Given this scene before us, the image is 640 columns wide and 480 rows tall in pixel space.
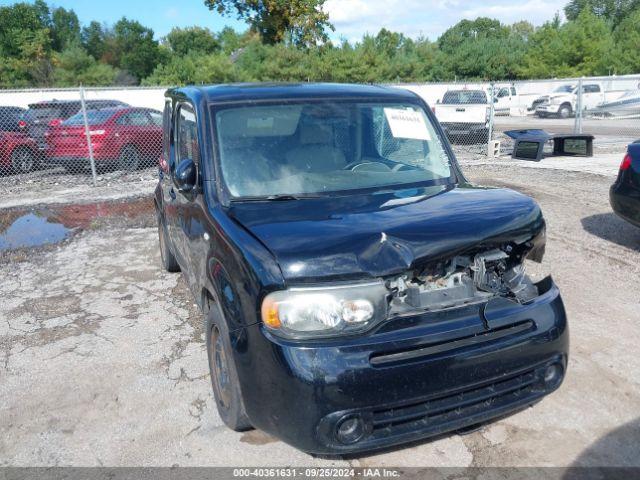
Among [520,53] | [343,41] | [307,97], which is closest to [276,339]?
[307,97]

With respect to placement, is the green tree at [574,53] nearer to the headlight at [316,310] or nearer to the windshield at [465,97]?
the windshield at [465,97]

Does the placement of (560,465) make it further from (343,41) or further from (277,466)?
(343,41)

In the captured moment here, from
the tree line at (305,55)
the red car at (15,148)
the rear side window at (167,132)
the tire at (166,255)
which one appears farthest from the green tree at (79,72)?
the rear side window at (167,132)

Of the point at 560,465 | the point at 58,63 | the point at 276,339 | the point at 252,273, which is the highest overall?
the point at 58,63

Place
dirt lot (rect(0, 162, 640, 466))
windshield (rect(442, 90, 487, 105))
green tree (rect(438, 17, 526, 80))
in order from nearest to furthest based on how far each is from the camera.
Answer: dirt lot (rect(0, 162, 640, 466)) < windshield (rect(442, 90, 487, 105)) < green tree (rect(438, 17, 526, 80))

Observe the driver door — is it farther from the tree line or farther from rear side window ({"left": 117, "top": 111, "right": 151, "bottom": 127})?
the tree line

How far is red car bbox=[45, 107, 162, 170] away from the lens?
12.6 metres

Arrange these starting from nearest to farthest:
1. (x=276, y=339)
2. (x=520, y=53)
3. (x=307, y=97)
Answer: (x=276, y=339), (x=307, y=97), (x=520, y=53)

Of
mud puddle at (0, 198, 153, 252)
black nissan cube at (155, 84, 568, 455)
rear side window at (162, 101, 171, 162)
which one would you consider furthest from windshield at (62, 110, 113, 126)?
black nissan cube at (155, 84, 568, 455)

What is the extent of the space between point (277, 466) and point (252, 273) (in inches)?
43.0

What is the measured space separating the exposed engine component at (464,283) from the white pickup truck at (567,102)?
96.5 feet

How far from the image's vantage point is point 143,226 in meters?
8.31

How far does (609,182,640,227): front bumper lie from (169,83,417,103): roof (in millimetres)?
3071

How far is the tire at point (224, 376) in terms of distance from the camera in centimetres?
289
